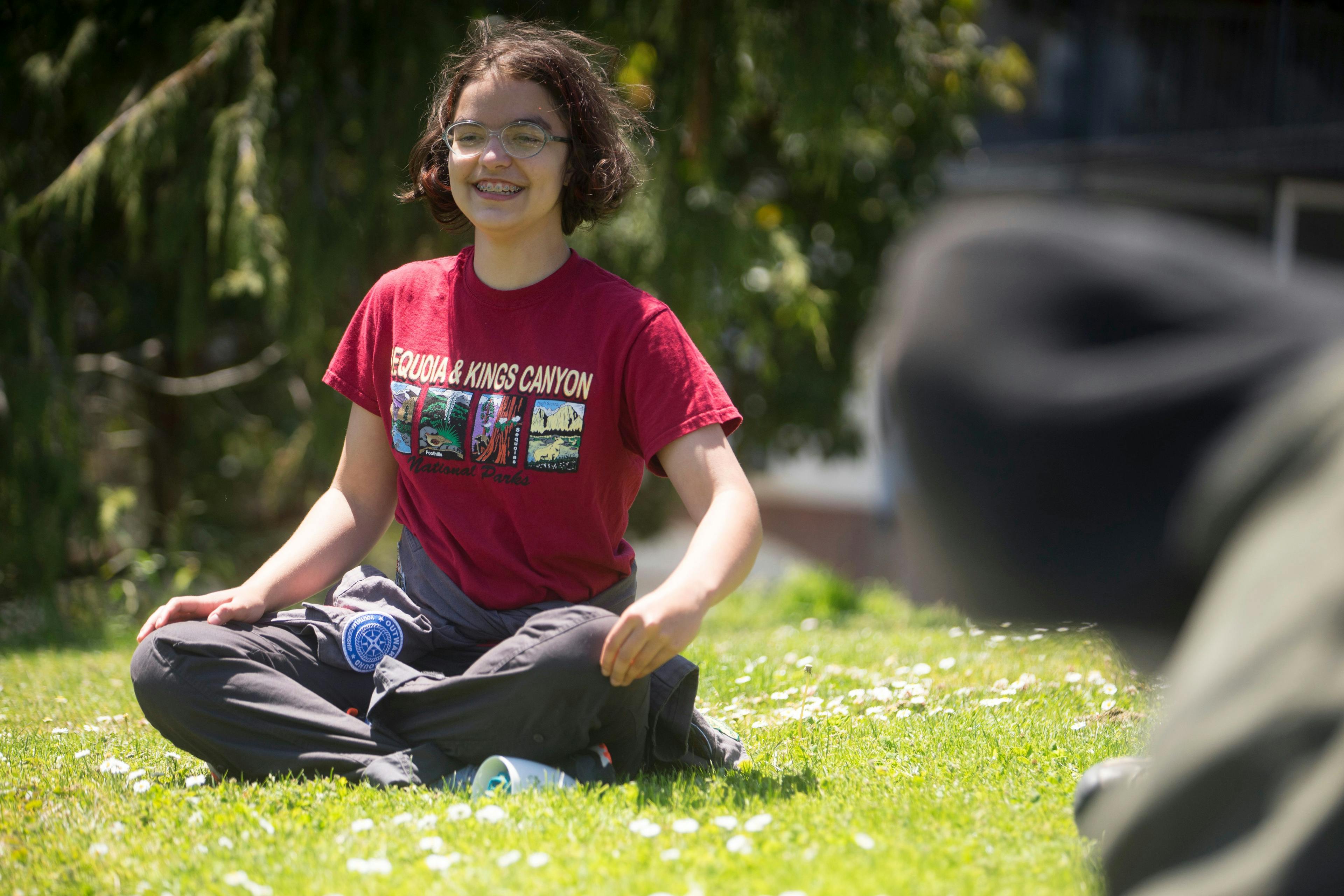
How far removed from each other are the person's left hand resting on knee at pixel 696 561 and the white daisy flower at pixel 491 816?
32 centimetres

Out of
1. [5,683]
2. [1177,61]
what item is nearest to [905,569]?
[5,683]

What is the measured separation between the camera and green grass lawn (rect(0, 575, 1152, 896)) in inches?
76.2

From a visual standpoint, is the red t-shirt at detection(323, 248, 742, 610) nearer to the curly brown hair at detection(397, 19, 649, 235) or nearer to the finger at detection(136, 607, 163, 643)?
the curly brown hair at detection(397, 19, 649, 235)

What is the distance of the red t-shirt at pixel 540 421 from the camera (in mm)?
2648

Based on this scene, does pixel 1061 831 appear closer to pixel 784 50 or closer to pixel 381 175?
pixel 784 50

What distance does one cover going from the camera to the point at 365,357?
2.98 metres

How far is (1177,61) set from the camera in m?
12.4

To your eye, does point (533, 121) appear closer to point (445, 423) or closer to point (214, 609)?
point (445, 423)

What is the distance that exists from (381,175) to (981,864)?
→ 19.5ft

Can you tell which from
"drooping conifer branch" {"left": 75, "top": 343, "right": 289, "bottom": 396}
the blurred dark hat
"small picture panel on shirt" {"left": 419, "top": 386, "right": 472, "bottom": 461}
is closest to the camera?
the blurred dark hat

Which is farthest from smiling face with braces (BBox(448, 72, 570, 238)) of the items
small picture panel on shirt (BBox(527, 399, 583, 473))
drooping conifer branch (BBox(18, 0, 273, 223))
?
drooping conifer branch (BBox(18, 0, 273, 223))

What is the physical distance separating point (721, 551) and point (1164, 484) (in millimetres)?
1290

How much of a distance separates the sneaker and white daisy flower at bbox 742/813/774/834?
1.77 ft

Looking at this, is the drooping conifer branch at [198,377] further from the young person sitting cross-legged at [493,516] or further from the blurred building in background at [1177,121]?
the young person sitting cross-legged at [493,516]
